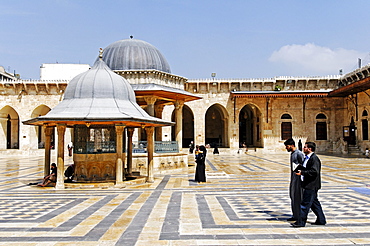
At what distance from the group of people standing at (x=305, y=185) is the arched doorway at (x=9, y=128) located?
1121 inches

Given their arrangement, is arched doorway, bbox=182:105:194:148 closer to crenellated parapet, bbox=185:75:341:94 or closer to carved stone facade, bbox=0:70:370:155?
carved stone facade, bbox=0:70:370:155

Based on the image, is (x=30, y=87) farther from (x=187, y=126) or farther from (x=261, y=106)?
(x=261, y=106)

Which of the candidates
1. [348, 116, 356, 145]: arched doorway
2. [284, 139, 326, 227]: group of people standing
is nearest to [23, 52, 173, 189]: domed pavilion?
[284, 139, 326, 227]: group of people standing

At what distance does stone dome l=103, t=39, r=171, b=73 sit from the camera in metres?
15.3

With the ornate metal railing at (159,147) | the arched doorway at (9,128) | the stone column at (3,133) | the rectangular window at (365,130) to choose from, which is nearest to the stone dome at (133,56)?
the ornate metal railing at (159,147)

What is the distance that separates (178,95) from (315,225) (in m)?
11.2

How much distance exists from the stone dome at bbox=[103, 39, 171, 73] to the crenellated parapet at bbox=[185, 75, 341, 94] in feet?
36.8

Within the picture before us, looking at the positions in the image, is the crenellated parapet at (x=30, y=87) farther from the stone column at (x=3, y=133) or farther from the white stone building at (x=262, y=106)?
the stone column at (x=3, y=133)

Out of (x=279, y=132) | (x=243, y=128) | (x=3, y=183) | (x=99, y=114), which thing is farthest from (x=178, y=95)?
(x=243, y=128)

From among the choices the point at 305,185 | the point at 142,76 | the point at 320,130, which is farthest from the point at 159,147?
the point at 320,130

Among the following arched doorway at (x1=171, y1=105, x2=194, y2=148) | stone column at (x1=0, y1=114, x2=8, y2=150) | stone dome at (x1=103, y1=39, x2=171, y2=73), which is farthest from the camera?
arched doorway at (x1=171, y1=105, x2=194, y2=148)

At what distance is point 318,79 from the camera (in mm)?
27328

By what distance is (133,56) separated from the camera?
1542 cm

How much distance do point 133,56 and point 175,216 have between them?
11.0m
